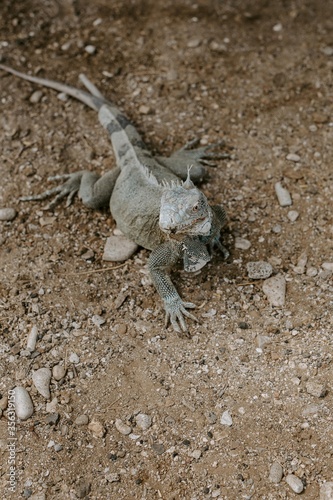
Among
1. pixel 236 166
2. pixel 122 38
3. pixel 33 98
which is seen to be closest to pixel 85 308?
pixel 236 166

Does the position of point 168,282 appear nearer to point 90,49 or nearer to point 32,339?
point 32,339

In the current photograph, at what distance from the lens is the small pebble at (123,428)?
3570mm

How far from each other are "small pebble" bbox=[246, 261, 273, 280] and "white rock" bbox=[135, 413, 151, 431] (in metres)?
1.29

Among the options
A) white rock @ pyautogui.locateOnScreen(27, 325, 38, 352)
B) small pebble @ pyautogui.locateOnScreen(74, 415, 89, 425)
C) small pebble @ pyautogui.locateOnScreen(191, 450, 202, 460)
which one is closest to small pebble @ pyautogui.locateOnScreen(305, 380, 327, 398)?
small pebble @ pyautogui.locateOnScreen(191, 450, 202, 460)

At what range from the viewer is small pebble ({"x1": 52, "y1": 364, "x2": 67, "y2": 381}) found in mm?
3829

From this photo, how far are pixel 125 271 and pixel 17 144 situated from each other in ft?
5.73

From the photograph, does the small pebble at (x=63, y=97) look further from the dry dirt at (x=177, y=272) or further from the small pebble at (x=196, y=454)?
the small pebble at (x=196, y=454)

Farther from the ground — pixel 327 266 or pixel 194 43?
pixel 194 43

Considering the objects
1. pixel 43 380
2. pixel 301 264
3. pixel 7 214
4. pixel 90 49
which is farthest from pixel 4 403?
pixel 90 49

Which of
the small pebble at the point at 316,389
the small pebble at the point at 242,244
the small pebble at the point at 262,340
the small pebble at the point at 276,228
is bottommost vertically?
the small pebble at the point at 316,389

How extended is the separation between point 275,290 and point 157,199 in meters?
1.09

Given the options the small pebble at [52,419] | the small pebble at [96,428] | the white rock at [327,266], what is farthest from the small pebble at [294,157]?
the small pebble at [52,419]

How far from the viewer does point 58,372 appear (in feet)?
12.6

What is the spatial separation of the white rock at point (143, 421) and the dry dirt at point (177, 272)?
34 mm
